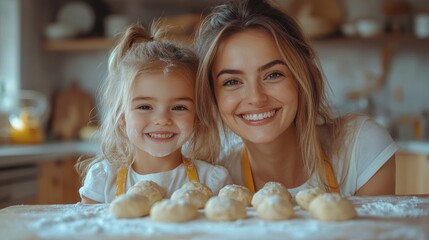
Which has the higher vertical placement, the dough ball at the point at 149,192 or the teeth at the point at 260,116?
the teeth at the point at 260,116

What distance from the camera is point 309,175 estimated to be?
1413mm

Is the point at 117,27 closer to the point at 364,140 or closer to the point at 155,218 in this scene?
the point at 364,140

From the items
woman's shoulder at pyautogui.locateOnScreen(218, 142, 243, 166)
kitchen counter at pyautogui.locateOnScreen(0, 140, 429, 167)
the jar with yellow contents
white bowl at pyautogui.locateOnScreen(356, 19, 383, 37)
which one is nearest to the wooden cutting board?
the jar with yellow contents

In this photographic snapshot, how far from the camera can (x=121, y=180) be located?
1.30 metres

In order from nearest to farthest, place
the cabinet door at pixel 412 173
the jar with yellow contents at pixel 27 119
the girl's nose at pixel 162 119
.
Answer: the girl's nose at pixel 162 119 → the cabinet door at pixel 412 173 → the jar with yellow contents at pixel 27 119

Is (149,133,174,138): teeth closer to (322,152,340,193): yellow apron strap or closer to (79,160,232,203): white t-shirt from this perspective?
(79,160,232,203): white t-shirt

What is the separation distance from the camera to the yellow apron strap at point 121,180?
1.28m

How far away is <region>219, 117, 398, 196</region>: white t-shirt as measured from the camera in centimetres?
139

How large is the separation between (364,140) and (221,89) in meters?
0.41

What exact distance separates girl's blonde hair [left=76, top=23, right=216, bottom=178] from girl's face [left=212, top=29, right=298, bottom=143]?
96 mm

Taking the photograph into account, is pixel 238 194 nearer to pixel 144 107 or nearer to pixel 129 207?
pixel 129 207

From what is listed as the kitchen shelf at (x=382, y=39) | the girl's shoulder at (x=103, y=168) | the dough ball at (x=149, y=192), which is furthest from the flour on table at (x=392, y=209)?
the kitchen shelf at (x=382, y=39)

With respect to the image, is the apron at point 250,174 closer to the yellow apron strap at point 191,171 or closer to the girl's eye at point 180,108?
the yellow apron strap at point 191,171

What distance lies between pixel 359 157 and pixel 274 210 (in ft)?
1.90
